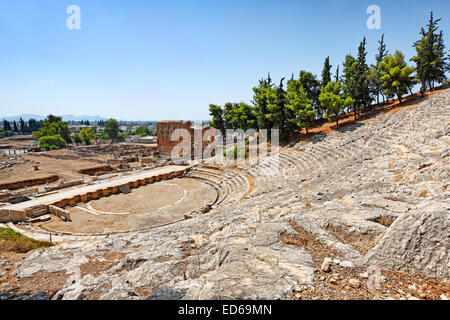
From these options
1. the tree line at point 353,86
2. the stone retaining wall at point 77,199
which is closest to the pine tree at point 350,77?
the tree line at point 353,86

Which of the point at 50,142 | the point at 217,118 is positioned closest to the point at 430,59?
the point at 217,118

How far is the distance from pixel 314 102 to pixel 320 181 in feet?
→ 85.9

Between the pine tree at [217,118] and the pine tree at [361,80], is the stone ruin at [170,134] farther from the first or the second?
the pine tree at [361,80]

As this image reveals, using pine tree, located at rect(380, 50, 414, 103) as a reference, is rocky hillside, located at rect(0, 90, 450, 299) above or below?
below

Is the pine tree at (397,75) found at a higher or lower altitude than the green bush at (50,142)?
higher

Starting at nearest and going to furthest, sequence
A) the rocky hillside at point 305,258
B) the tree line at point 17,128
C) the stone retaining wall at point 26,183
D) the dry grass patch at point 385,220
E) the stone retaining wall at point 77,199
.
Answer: the rocky hillside at point 305,258 < the dry grass patch at point 385,220 < the stone retaining wall at point 77,199 < the stone retaining wall at point 26,183 < the tree line at point 17,128

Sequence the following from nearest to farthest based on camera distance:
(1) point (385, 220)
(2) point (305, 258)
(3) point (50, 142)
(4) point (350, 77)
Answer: (2) point (305, 258)
(1) point (385, 220)
(4) point (350, 77)
(3) point (50, 142)

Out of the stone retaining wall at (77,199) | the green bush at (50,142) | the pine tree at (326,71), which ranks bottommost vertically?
the stone retaining wall at (77,199)

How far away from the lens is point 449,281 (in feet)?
11.2

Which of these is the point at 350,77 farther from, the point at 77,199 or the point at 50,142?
the point at 50,142

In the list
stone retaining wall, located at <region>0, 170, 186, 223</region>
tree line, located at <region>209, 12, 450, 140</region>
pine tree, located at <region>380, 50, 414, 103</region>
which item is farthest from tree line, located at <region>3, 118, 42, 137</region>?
pine tree, located at <region>380, 50, 414, 103</region>

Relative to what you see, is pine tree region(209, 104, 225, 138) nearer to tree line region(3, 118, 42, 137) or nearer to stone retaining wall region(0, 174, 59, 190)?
stone retaining wall region(0, 174, 59, 190)
